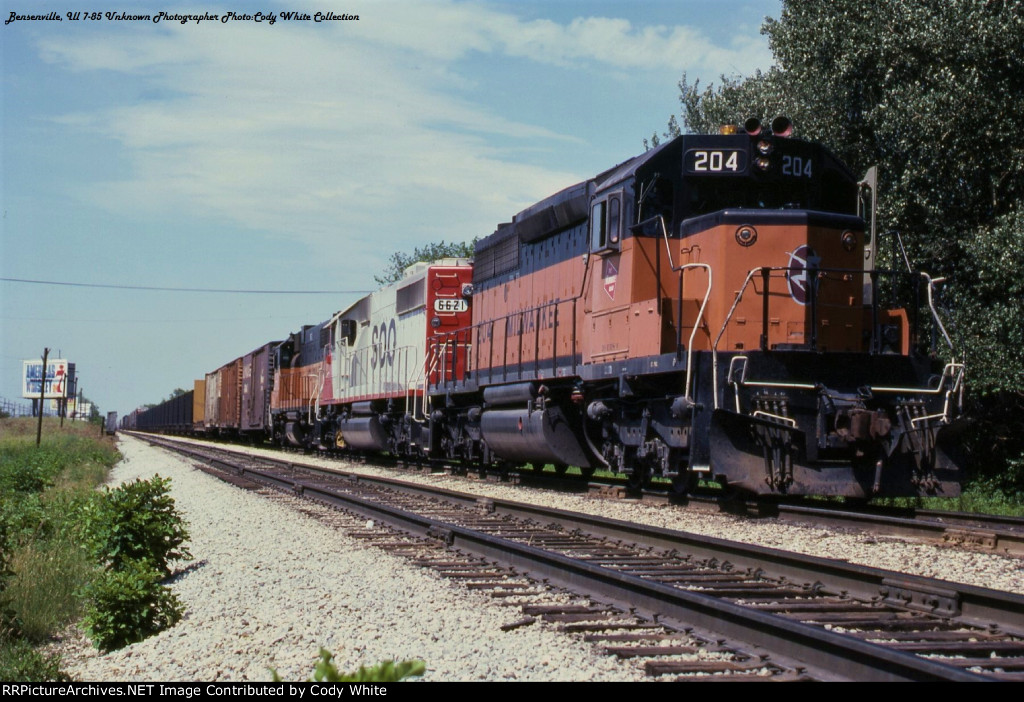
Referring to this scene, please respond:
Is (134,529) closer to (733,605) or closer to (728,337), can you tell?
(733,605)

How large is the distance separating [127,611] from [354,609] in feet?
4.66

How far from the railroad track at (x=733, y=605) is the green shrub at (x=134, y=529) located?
71.0 inches

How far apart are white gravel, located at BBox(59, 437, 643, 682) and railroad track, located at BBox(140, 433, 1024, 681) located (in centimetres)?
26

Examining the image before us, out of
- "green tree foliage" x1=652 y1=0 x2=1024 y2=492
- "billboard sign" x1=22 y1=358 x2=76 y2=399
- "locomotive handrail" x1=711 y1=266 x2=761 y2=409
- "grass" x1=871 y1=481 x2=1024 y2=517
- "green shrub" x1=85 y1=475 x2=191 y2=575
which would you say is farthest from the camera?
"billboard sign" x1=22 y1=358 x2=76 y2=399

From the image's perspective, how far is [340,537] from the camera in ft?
31.1

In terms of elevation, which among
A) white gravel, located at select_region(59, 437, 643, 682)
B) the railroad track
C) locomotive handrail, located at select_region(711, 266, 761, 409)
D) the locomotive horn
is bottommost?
white gravel, located at select_region(59, 437, 643, 682)

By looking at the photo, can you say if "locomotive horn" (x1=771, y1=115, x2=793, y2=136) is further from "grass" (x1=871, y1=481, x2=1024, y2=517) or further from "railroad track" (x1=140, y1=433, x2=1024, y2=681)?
"grass" (x1=871, y1=481, x2=1024, y2=517)

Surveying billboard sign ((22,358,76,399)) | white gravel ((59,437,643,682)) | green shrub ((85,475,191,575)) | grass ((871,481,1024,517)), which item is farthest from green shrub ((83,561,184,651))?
billboard sign ((22,358,76,399))

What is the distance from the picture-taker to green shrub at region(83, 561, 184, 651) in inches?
244

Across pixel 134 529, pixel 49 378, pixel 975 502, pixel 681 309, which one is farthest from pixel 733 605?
pixel 49 378

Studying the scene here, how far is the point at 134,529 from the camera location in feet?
26.5

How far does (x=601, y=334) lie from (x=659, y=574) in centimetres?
541
